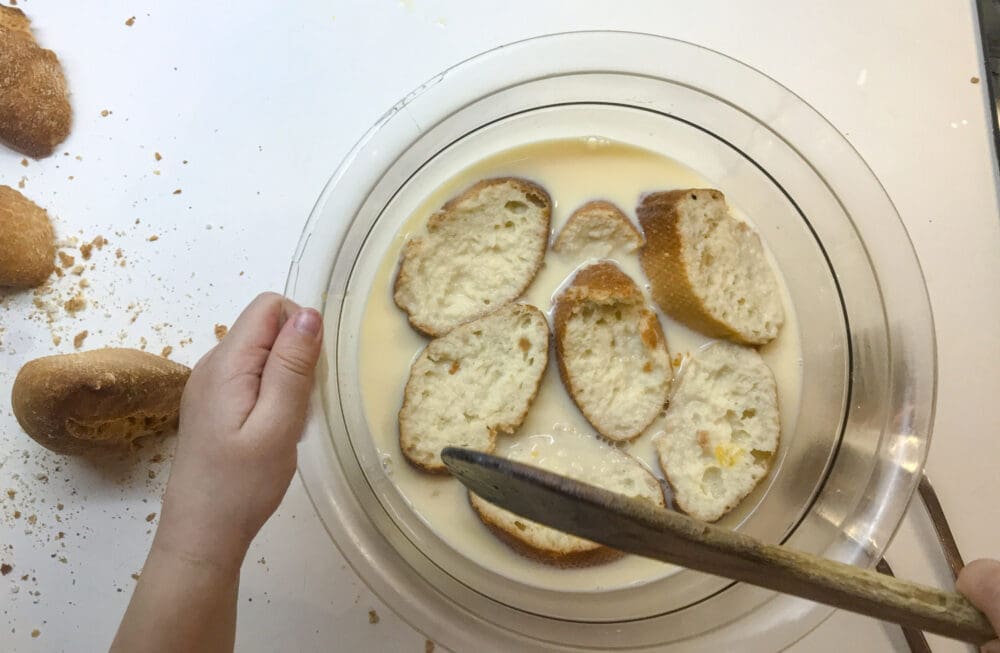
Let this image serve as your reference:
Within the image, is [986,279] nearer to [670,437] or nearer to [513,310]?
[670,437]

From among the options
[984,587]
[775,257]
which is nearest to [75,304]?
[775,257]

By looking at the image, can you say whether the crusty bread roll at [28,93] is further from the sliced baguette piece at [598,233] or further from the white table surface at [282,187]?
the sliced baguette piece at [598,233]

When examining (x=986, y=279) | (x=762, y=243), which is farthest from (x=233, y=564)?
(x=986, y=279)

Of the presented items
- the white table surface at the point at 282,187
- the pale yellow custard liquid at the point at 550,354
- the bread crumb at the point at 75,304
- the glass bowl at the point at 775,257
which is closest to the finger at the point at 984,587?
the glass bowl at the point at 775,257

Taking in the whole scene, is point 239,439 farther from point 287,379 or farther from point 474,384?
point 474,384

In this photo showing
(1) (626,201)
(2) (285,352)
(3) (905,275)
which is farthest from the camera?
(1) (626,201)

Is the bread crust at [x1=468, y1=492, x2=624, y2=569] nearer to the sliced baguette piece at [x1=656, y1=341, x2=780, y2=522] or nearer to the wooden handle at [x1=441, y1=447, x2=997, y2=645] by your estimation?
the sliced baguette piece at [x1=656, y1=341, x2=780, y2=522]
